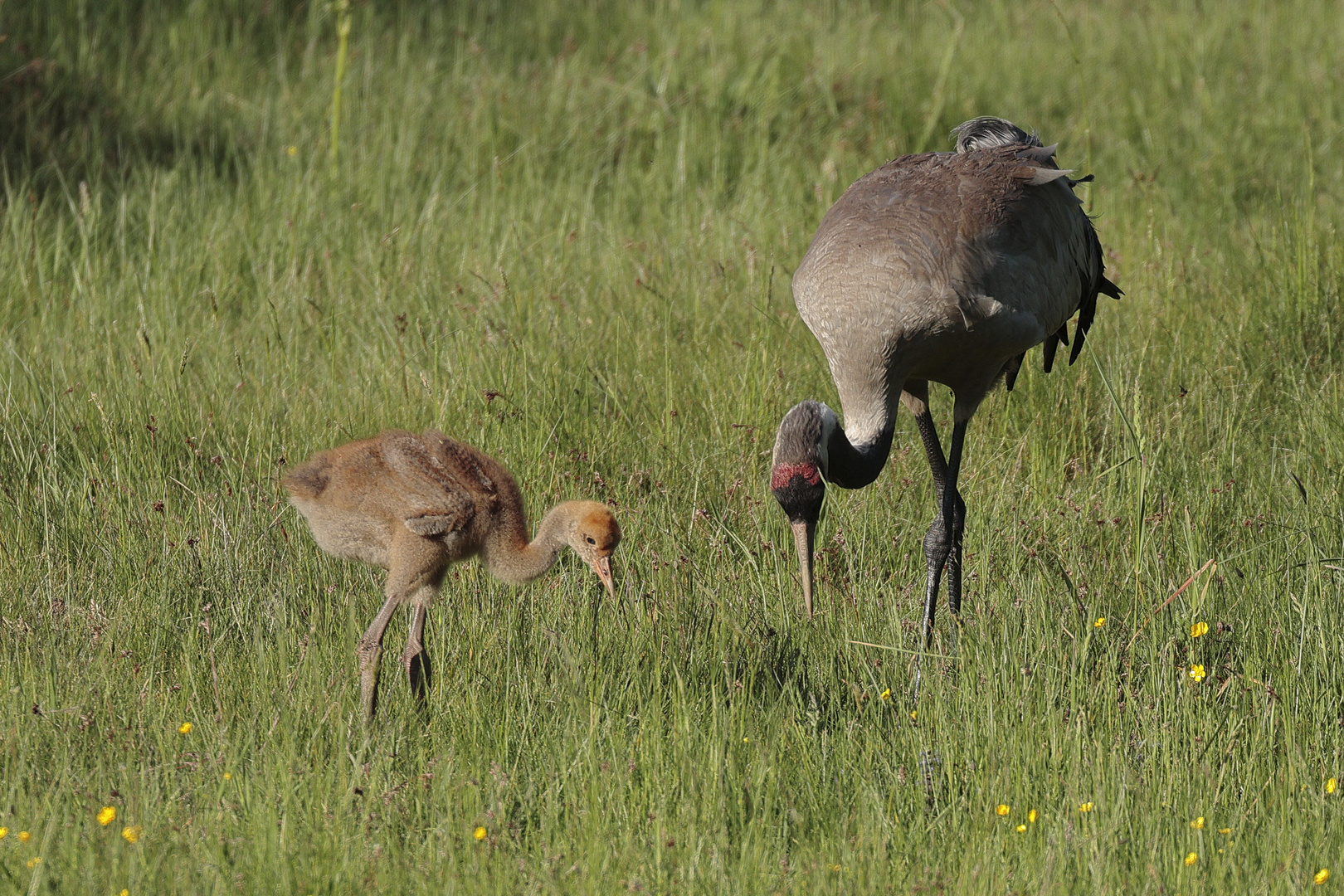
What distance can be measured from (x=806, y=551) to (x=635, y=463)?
102 cm

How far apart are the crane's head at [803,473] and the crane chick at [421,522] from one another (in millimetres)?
541

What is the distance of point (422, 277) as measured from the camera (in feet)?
18.7

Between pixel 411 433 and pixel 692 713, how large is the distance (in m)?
1.06

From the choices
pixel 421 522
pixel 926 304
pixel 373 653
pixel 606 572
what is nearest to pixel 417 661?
pixel 373 653

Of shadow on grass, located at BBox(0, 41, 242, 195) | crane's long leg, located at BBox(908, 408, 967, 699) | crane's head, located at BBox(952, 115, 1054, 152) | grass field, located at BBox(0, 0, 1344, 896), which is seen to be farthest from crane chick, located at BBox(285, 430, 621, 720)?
shadow on grass, located at BBox(0, 41, 242, 195)

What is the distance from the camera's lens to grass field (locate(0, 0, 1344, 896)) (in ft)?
9.53

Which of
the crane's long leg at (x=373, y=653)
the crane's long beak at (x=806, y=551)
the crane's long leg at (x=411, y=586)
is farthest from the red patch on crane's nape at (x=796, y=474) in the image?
the crane's long leg at (x=373, y=653)

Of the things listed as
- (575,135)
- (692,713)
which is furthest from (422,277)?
(692,713)

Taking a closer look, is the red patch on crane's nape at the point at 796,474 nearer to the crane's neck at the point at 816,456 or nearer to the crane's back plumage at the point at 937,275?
the crane's neck at the point at 816,456

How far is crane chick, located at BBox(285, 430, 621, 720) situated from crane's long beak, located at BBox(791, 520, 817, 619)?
0.54 metres

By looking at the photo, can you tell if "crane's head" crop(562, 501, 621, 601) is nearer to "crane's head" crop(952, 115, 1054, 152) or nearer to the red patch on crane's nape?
the red patch on crane's nape

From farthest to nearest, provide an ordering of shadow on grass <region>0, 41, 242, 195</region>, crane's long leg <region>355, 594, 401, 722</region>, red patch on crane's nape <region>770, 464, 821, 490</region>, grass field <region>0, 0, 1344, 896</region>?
shadow on grass <region>0, 41, 242, 195</region>, red patch on crane's nape <region>770, 464, 821, 490</region>, crane's long leg <region>355, 594, 401, 722</region>, grass field <region>0, 0, 1344, 896</region>

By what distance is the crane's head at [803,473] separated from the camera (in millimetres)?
3744

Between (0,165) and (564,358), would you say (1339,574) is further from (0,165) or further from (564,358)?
(0,165)
